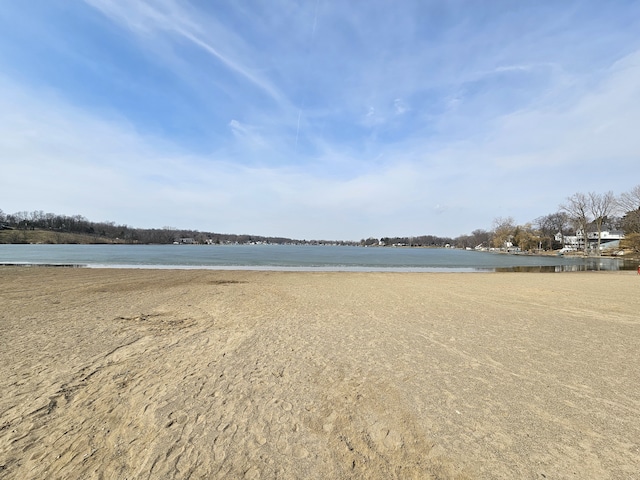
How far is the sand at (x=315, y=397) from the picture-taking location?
3094 mm

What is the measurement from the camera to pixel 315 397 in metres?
4.47

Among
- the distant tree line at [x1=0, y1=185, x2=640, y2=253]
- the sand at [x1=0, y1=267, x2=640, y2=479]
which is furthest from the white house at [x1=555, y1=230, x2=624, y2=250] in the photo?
the sand at [x1=0, y1=267, x2=640, y2=479]

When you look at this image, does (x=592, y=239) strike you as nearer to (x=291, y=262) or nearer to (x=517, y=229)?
(x=517, y=229)

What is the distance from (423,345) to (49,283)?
19449mm

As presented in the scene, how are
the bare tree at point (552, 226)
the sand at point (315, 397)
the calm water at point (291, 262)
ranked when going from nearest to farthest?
the sand at point (315, 397), the calm water at point (291, 262), the bare tree at point (552, 226)

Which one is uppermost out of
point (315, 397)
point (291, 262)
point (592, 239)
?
point (592, 239)

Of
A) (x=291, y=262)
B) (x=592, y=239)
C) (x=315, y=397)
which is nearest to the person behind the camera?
(x=315, y=397)

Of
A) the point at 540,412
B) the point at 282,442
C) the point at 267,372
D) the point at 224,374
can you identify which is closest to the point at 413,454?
the point at 282,442

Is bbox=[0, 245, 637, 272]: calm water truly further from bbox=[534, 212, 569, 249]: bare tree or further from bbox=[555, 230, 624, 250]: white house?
bbox=[534, 212, 569, 249]: bare tree

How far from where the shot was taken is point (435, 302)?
41.7 ft

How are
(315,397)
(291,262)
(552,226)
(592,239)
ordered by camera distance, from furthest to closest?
1. (552,226)
2. (592,239)
3. (291,262)
4. (315,397)

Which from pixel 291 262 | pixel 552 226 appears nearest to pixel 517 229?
pixel 552 226

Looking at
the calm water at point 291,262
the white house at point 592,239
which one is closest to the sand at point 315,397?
the calm water at point 291,262

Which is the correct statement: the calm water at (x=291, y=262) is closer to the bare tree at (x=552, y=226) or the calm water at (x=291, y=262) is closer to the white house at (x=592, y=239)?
the white house at (x=592, y=239)
